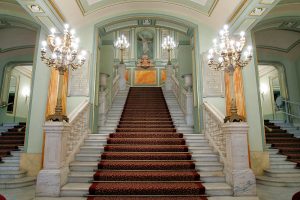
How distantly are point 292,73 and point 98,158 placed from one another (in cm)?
907

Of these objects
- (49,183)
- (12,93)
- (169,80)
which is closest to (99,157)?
(49,183)

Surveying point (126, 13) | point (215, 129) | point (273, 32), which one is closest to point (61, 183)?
point (215, 129)

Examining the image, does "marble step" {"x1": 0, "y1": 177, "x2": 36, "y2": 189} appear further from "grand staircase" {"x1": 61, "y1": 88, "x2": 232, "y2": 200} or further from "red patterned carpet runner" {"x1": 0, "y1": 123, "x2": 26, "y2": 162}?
"red patterned carpet runner" {"x1": 0, "y1": 123, "x2": 26, "y2": 162}

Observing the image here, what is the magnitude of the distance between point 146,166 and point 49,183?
68.9 inches

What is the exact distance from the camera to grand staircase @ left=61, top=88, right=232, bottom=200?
146 inches

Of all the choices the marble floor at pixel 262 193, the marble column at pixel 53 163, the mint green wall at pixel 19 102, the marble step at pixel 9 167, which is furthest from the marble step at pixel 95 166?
the mint green wall at pixel 19 102

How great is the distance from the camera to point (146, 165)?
14.6 feet

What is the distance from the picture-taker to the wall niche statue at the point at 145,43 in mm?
14492

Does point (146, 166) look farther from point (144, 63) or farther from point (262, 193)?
point (144, 63)

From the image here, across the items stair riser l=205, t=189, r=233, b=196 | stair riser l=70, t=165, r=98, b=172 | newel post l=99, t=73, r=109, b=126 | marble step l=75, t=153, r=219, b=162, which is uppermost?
newel post l=99, t=73, r=109, b=126

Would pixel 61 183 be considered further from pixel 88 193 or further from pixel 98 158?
pixel 98 158

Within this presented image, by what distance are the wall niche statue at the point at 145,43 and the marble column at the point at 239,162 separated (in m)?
11.0

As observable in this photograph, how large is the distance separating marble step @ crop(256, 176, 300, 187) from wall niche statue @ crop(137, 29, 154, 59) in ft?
35.2

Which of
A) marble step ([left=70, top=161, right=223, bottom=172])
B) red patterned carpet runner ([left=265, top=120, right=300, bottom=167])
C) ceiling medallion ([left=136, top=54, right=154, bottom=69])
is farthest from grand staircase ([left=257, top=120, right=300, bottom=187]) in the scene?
ceiling medallion ([left=136, top=54, right=154, bottom=69])
